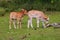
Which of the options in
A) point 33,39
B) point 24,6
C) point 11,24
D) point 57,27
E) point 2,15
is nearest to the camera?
point 33,39

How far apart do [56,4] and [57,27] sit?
10109 millimetres

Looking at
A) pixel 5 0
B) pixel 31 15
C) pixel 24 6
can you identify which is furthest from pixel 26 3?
pixel 31 15

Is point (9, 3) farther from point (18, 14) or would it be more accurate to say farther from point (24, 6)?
point (18, 14)

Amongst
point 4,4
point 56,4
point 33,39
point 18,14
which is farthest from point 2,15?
point 33,39

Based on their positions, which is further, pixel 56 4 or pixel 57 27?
pixel 56 4

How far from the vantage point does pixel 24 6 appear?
80.0ft

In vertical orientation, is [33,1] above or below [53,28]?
above

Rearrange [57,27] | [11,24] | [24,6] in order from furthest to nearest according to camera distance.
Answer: [24,6] < [11,24] < [57,27]

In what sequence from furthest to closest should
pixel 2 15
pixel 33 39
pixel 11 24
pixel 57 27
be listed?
1. pixel 2 15
2. pixel 11 24
3. pixel 57 27
4. pixel 33 39

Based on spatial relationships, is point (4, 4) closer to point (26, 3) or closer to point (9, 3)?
point (9, 3)

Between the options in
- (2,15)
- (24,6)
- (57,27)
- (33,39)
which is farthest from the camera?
(24,6)

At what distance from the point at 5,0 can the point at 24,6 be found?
77.8 inches

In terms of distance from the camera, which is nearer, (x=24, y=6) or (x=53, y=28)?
(x=53, y=28)

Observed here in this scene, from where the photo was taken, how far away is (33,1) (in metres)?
25.0
